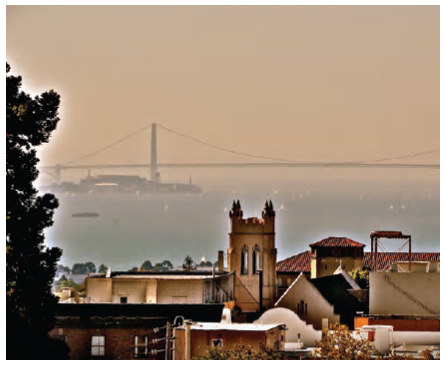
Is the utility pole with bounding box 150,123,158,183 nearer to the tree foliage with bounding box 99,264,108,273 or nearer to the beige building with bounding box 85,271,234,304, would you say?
the beige building with bounding box 85,271,234,304

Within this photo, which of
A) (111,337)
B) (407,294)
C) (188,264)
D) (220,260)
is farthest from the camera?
(220,260)

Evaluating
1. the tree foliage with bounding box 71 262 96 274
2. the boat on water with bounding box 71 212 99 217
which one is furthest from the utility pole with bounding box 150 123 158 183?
the tree foliage with bounding box 71 262 96 274

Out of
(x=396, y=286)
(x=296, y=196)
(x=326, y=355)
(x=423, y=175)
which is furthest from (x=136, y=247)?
(x=326, y=355)

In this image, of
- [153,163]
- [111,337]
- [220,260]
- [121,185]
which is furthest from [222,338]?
[220,260]

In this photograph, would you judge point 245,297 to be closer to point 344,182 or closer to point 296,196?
point 296,196

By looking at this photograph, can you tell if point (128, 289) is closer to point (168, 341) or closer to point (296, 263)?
point (168, 341)
